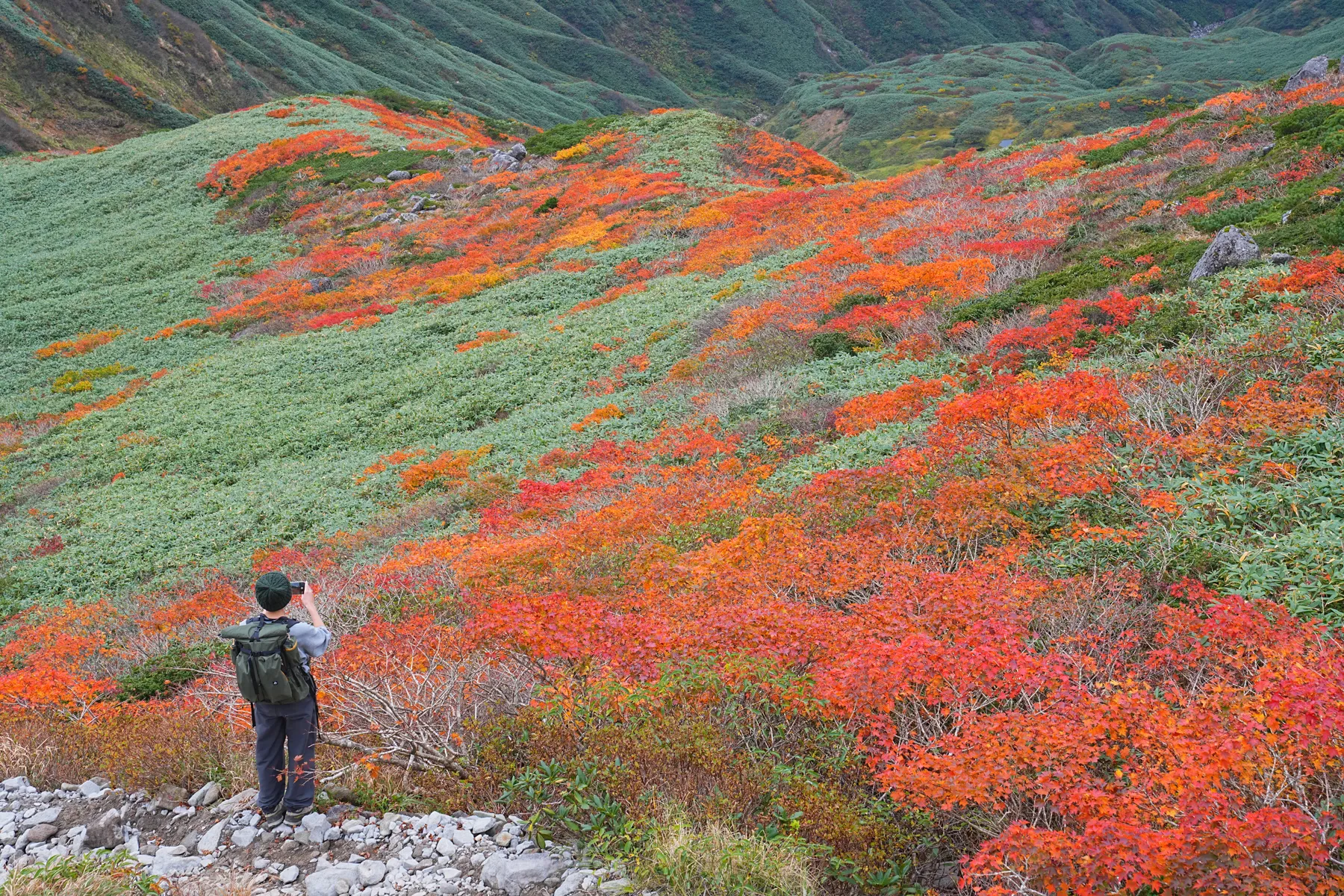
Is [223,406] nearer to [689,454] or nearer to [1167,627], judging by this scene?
[689,454]

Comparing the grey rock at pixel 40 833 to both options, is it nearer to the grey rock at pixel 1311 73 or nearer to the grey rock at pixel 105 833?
the grey rock at pixel 105 833

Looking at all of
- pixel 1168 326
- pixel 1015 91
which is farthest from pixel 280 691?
pixel 1015 91

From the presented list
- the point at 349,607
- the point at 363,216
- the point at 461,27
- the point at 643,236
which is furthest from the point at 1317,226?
the point at 461,27

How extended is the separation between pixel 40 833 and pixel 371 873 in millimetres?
2651

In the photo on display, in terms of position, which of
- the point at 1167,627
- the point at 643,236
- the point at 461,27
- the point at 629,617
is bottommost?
the point at 629,617

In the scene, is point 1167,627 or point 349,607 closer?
point 1167,627

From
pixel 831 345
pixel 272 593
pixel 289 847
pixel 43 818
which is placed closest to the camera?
pixel 289 847

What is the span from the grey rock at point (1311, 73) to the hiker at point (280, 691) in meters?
28.1

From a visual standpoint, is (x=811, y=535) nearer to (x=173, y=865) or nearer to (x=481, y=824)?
(x=481, y=824)

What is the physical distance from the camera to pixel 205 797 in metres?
5.56

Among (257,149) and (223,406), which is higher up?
(257,149)

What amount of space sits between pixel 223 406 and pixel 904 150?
272 ft

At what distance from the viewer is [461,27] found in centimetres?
12588

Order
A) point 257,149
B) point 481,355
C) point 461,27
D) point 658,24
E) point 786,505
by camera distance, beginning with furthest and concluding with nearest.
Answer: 1. point 658,24
2. point 461,27
3. point 257,149
4. point 481,355
5. point 786,505
